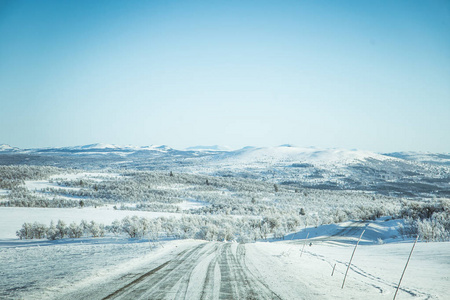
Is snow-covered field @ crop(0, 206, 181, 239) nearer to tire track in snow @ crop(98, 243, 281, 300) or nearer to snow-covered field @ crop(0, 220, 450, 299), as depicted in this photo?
snow-covered field @ crop(0, 220, 450, 299)

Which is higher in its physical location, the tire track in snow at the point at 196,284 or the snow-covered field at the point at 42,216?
the tire track in snow at the point at 196,284

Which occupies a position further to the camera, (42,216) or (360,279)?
(42,216)

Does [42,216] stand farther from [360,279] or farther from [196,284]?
[360,279]

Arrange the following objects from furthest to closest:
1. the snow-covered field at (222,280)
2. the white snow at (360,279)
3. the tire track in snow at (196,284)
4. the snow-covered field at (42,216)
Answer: the snow-covered field at (42,216), the white snow at (360,279), the snow-covered field at (222,280), the tire track in snow at (196,284)

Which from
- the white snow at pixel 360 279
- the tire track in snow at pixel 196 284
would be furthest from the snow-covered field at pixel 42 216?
the white snow at pixel 360 279

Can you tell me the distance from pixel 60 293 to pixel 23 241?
84.6 feet

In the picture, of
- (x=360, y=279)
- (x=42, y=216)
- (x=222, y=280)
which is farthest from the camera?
(x=42, y=216)

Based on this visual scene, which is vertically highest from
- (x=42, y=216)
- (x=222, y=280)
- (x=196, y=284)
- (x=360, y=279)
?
(x=196, y=284)

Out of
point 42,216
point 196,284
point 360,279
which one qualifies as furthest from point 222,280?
point 42,216

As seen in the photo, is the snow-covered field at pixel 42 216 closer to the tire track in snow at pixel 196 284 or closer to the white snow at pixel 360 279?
the tire track in snow at pixel 196 284

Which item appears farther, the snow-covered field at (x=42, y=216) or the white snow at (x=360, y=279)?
the snow-covered field at (x=42, y=216)

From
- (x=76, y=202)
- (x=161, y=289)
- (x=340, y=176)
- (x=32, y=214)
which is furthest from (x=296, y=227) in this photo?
(x=340, y=176)

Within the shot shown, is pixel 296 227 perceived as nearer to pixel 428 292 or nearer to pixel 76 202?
pixel 428 292

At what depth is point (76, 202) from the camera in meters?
52.3
